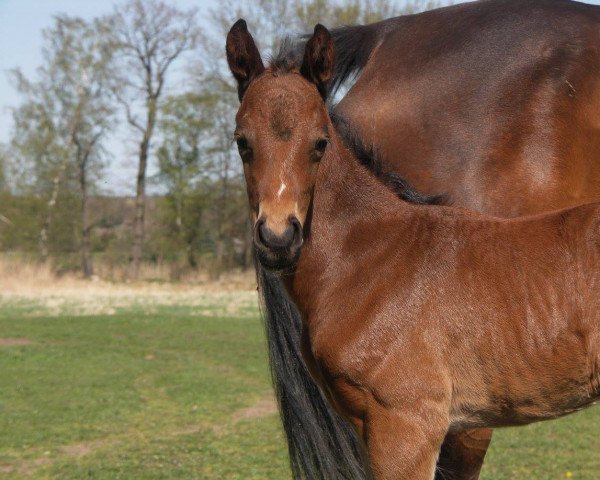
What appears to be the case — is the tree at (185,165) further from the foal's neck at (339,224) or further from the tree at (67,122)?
the foal's neck at (339,224)

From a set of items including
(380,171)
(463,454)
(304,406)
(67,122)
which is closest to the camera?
(380,171)

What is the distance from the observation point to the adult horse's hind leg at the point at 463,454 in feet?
13.1

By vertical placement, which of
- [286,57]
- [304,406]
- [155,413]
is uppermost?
[286,57]

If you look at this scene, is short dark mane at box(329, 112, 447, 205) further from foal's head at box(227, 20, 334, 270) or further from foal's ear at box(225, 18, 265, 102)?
foal's ear at box(225, 18, 265, 102)

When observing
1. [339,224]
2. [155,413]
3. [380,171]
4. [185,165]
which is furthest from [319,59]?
[185,165]

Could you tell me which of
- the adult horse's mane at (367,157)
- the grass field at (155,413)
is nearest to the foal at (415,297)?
the adult horse's mane at (367,157)

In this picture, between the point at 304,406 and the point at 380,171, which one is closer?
the point at 380,171

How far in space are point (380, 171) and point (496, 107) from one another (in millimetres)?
856

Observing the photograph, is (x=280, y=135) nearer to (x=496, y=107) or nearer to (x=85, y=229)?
(x=496, y=107)

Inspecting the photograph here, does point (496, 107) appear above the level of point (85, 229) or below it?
below

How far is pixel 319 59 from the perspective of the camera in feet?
11.7

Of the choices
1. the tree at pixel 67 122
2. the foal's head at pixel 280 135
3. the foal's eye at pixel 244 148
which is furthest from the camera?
the tree at pixel 67 122

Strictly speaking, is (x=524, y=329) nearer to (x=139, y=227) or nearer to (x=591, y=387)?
(x=591, y=387)

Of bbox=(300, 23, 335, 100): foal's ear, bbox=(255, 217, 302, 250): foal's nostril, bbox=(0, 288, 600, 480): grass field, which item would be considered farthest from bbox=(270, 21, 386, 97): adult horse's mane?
bbox=(0, 288, 600, 480): grass field
